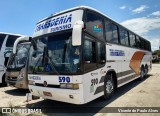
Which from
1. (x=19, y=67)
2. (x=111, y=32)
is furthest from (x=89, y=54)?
(x=19, y=67)

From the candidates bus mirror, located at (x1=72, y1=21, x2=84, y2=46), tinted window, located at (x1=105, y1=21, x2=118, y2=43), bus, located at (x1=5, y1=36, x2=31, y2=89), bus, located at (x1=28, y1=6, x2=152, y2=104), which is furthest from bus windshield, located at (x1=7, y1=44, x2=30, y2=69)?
bus mirror, located at (x1=72, y1=21, x2=84, y2=46)

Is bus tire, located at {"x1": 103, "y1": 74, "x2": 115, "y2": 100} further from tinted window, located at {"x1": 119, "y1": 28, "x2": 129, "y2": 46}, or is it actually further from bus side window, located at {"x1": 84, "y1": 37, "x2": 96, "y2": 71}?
tinted window, located at {"x1": 119, "y1": 28, "x2": 129, "y2": 46}

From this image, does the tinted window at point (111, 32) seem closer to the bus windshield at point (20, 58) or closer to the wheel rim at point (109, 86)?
the wheel rim at point (109, 86)

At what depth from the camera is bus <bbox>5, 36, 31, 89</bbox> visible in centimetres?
969

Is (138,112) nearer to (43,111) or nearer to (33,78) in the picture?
(43,111)

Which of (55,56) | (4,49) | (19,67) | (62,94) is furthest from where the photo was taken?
(4,49)

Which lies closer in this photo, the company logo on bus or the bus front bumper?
the bus front bumper

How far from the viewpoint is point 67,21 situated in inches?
262

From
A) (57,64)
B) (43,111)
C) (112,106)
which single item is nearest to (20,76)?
(43,111)

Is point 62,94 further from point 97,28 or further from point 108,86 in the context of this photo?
point 97,28

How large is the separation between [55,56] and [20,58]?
4.67 m

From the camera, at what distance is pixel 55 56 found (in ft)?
21.0

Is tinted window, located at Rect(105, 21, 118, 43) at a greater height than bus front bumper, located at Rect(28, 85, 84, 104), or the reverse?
tinted window, located at Rect(105, 21, 118, 43)

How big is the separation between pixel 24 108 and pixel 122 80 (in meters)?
4.85
